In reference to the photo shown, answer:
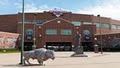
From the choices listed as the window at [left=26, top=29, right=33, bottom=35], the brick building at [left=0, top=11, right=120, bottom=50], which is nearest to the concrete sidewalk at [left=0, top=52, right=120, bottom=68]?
the brick building at [left=0, top=11, right=120, bottom=50]

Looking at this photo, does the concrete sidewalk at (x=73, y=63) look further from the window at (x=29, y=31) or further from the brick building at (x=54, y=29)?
the window at (x=29, y=31)

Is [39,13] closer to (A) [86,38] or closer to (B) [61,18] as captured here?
(B) [61,18]

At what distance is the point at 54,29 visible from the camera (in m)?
94.3

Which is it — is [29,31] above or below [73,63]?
above

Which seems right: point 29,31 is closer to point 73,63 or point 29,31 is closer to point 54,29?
point 54,29

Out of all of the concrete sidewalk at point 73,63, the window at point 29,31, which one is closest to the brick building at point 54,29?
the window at point 29,31

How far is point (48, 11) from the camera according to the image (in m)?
102

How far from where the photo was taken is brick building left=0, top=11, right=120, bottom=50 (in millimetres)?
93375

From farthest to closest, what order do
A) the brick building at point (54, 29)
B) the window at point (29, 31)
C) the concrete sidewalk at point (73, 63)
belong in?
the window at point (29, 31), the brick building at point (54, 29), the concrete sidewalk at point (73, 63)

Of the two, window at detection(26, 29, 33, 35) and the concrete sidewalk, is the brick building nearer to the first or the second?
window at detection(26, 29, 33, 35)

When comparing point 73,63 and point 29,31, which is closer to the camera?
point 73,63

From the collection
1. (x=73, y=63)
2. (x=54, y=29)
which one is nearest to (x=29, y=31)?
(x=54, y=29)

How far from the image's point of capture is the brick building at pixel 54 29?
Answer: 93.4m

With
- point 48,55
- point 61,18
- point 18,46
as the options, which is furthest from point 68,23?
point 48,55
